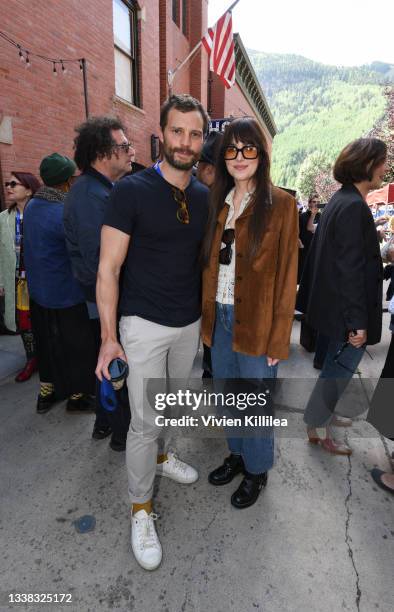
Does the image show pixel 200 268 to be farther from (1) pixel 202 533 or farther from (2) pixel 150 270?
(1) pixel 202 533

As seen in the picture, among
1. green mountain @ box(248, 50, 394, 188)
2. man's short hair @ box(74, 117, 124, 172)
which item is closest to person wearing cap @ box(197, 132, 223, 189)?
man's short hair @ box(74, 117, 124, 172)

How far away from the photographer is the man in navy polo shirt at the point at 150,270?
5.34 ft

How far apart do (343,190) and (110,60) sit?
6.69m

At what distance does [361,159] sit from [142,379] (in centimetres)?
187

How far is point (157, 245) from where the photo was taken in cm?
169

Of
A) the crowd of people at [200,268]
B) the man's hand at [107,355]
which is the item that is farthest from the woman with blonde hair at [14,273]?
the man's hand at [107,355]

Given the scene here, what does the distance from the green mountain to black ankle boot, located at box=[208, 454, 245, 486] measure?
78.5 meters

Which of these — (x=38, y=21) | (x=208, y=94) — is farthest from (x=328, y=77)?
(x=38, y=21)

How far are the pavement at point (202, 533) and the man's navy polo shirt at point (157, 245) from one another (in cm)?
120

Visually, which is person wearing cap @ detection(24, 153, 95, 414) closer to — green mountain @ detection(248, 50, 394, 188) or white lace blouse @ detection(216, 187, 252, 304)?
white lace blouse @ detection(216, 187, 252, 304)

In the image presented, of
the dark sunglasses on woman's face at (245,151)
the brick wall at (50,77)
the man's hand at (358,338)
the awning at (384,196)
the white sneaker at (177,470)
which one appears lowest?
the white sneaker at (177,470)

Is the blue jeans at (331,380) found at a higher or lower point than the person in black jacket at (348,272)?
lower

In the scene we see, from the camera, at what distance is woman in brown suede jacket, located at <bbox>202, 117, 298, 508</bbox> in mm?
1737

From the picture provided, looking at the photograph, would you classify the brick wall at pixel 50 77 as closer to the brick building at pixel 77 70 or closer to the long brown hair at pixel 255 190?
the brick building at pixel 77 70
